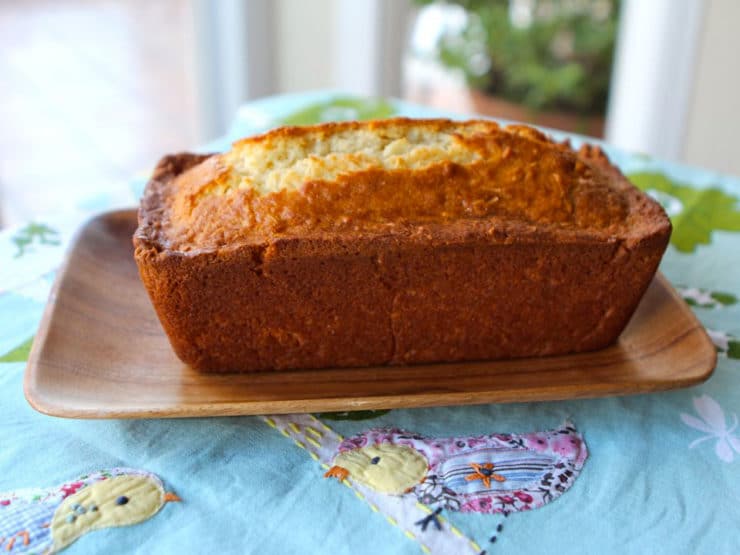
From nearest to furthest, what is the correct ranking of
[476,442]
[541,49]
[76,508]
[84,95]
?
1. [76,508]
2. [476,442]
3. [541,49]
4. [84,95]

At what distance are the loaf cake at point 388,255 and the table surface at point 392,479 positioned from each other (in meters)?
0.10

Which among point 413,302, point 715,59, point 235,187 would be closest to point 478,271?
point 413,302

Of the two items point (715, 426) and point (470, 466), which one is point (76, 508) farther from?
point (715, 426)

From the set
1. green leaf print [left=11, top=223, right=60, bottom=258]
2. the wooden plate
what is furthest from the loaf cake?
green leaf print [left=11, top=223, right=60, bottom=258]

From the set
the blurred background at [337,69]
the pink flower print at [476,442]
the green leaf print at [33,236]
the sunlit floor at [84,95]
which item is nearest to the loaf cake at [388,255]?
the pink flower print at [476,442]

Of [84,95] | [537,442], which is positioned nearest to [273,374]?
[537,442]

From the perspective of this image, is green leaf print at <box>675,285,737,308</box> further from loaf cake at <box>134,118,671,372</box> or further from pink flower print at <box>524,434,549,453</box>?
pink flower print at <box>524,434,549,453</box>

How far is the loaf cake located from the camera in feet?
3.03

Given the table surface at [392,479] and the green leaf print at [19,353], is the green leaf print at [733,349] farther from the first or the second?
the green leaf print at [19,353]

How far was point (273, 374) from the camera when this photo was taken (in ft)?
3.22

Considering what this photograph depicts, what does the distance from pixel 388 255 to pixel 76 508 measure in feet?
1.51

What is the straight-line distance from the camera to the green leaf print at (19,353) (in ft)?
3.42

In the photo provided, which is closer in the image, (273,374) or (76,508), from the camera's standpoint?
(76,508)

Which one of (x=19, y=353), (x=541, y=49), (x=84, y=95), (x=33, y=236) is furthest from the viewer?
(x=84, y=95)
